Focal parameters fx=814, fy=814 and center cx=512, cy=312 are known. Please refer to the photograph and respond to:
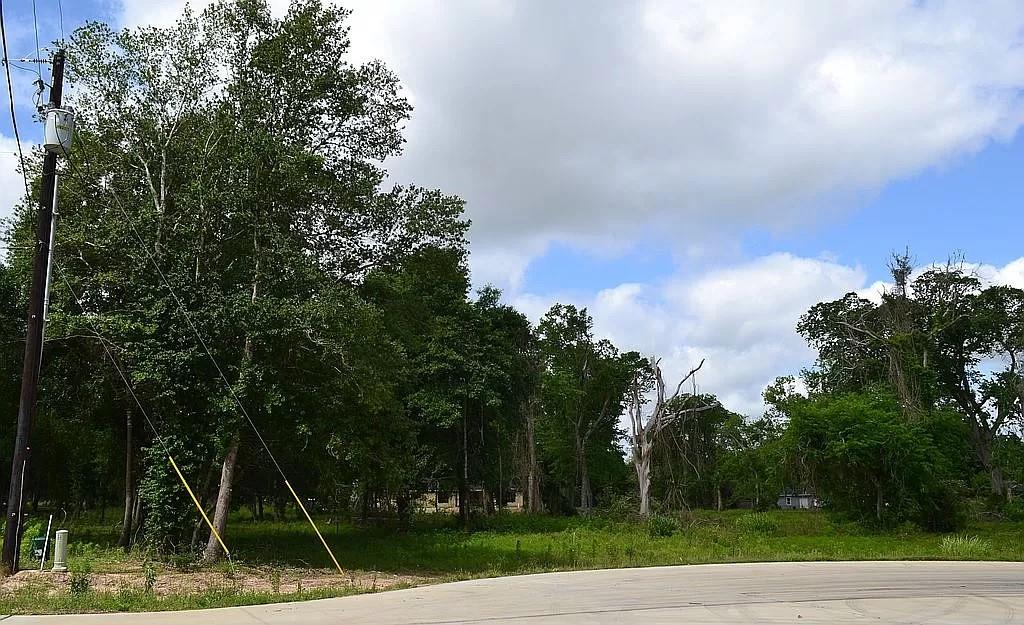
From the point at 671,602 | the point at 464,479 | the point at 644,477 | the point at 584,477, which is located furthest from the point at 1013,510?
the point at 671,602

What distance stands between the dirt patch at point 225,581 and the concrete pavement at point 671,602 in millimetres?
2393

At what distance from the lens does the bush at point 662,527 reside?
108 feet

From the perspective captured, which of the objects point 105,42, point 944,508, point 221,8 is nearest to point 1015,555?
point 944,508

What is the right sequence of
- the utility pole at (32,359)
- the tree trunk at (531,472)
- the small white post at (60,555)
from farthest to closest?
the tree trunk at (531,472) < the small white post at (60,555) < the utility pole at (32,359)

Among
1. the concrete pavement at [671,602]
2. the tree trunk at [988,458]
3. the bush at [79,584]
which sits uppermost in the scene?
the tree trunk at [988,458]

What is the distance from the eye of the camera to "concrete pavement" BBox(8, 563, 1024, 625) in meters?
9.72

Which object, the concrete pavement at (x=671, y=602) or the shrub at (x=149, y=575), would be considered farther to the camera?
the shrub at (x=149, y=575)

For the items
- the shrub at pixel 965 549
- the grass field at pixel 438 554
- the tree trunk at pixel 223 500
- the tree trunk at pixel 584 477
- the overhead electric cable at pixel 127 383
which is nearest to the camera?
the grass field at pixel 438 554

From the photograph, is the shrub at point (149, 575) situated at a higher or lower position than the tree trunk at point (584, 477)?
lower

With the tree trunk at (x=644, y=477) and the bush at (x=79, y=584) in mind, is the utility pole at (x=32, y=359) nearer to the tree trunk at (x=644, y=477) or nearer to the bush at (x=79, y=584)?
the bush at (x=79, y=584)

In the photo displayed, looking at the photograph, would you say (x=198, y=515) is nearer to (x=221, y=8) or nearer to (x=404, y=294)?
(x=404, y=294)

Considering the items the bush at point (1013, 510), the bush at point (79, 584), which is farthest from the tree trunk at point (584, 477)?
the bush at point (79, 584)

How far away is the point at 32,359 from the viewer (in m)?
14.0

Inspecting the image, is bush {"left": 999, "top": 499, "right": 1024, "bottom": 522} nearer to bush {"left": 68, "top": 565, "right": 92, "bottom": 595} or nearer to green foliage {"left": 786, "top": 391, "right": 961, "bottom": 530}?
green foliage {"left": 786, "top": 391, "right": 961, "bottom": 530}
